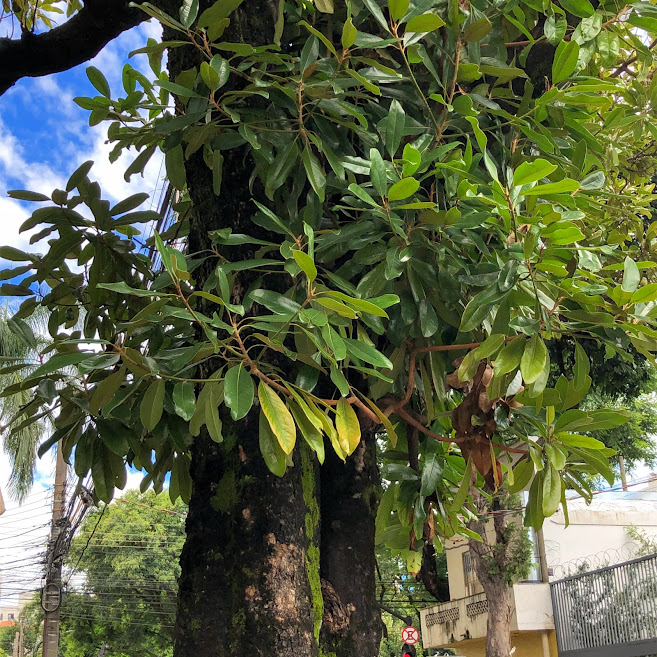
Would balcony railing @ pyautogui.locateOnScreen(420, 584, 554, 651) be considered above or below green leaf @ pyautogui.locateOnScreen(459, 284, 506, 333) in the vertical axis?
below

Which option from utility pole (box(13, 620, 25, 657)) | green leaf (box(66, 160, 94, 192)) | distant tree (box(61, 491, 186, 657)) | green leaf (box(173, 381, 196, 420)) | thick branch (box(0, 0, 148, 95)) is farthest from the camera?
utility pole (box(13, 620, 25, 657))

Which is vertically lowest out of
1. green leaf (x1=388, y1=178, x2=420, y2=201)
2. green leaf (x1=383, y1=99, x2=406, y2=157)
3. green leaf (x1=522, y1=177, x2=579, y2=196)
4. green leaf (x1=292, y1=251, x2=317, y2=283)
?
green leaf (x1=292, y1=251, x2=317, y2=283)

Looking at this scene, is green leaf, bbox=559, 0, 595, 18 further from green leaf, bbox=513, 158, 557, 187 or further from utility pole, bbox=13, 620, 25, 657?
utility pole, bbox=13, 620, 25, 657

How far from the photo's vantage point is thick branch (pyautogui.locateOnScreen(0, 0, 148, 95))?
A: 2.73 meters

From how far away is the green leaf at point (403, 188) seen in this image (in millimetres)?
1518

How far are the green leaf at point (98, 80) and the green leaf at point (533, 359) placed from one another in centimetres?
126

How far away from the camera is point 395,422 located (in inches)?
96.0

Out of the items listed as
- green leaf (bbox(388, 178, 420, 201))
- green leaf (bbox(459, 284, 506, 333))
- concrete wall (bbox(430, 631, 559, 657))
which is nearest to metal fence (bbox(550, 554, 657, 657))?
concrete wall (bbox(430, 631, 559, 657))

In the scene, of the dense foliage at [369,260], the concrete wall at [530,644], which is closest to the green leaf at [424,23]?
the dense foliage at [369,260]

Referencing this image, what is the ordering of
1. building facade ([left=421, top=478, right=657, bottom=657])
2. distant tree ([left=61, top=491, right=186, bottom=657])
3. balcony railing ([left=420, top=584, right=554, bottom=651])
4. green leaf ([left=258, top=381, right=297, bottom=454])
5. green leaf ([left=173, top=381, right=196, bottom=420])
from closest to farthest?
green leaf ([left=258, top=381, right=297, bottom=454]) → green leaf ([left=173, top=381, right=196, bottom=420]) → balcony railing ([left=420, top=584, right=554, bottom=651]) → building facade ([left=421, top=478, right=657, bottom=657]) → distant tree ([left=61, top=491, right=186, bottom=657])

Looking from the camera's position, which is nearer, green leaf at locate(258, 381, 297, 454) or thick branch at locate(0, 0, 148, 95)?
green leaf at locate(258, 381, 297, 454)

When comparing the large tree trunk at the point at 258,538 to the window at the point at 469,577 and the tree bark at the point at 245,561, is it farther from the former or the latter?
Result: the window at the point at 469,577

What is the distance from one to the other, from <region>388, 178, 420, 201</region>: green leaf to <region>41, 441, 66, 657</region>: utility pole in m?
10.9

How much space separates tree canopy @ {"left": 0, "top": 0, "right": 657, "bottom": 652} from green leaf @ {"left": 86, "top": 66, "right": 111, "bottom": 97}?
0.04 metres
